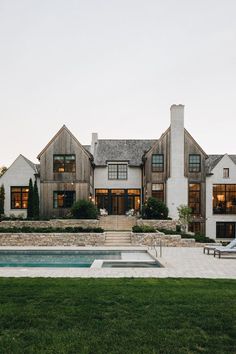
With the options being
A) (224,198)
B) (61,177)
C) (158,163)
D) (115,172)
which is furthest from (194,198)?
(61,177)

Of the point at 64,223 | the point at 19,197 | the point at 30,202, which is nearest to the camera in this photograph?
the point at 64,223

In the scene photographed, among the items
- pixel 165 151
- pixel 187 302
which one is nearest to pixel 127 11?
pixel 165 151

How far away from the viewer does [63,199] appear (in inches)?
1136

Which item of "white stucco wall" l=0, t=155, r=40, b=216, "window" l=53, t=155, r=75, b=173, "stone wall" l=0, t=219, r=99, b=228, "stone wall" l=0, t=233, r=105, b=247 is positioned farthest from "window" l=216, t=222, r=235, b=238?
"white stucco wall" l=0, t=155, r=40, b=216

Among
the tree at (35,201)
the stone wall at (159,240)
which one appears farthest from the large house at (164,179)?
the stone wall at (159,240)

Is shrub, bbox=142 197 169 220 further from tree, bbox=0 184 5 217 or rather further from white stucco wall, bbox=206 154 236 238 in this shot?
tree, bbox=0 184 5 217

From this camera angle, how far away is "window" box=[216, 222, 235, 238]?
1172 inches

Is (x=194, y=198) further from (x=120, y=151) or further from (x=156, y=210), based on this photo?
(x=120, y=151)

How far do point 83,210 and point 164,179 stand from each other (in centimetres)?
886

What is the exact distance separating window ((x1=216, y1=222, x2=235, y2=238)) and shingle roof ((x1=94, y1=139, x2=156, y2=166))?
10.6m

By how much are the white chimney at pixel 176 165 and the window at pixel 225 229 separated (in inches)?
189

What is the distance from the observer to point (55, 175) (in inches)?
1133

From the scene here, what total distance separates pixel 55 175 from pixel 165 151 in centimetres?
1118

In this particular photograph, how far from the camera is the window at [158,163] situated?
29.2 metres
